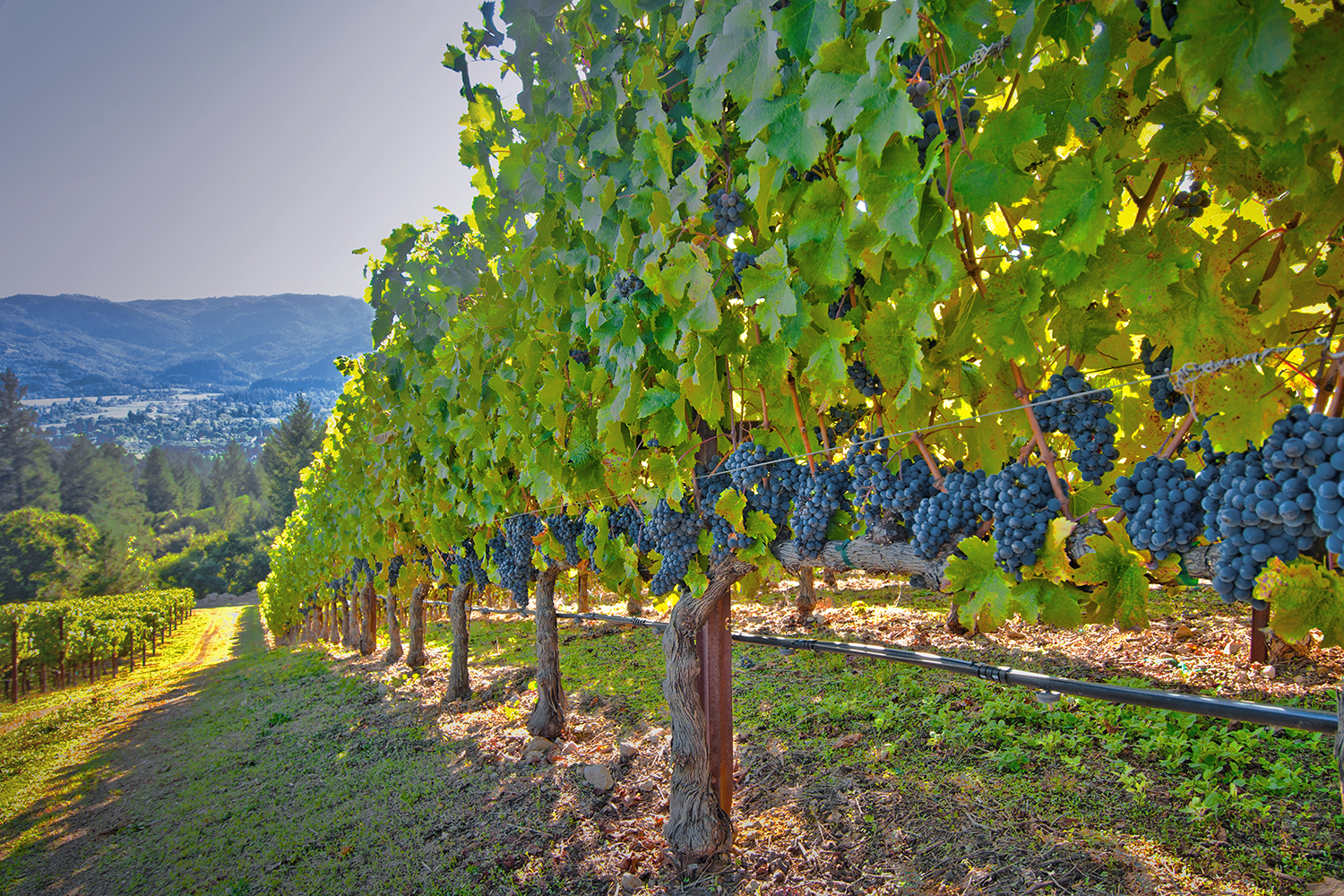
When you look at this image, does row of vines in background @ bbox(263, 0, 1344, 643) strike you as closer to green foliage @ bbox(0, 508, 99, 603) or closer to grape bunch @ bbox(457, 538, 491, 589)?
grape bunch @ bbox(457, 538, 491, 589)

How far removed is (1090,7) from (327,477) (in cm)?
1257

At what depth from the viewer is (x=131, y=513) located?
69250 millimetres

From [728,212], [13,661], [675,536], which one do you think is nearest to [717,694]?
[675,536]

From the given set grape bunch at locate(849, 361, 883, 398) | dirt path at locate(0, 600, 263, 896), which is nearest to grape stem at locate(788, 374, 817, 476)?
grape bunch at locate(849, 361, 883, 398)

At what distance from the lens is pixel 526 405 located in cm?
416

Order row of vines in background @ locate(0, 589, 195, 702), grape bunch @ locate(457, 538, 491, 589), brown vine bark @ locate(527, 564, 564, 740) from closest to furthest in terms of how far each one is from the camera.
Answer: brown vine bark @ locate(527, 564, 564, 740)
grape bunch @ locate(457, 538, 491, 589)
row of vines in background @ locate(0, 589, 195, 702)

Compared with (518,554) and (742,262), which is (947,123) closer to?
(742,262)

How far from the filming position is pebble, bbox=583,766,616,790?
4.12 metres

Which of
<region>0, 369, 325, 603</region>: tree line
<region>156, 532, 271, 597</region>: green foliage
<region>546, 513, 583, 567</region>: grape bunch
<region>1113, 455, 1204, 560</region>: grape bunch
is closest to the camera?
Answer: <region>1113, 455, 1204, 560</region>: grape bunch

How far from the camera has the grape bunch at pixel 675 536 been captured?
2.87m

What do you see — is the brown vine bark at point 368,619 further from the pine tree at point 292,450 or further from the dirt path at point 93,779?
the pine tree at point 292,450

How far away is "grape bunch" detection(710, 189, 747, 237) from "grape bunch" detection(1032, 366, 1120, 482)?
46.0 inches

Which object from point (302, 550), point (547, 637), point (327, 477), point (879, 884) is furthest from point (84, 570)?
point (879, 884)

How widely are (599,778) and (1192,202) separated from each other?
13.7 ft
